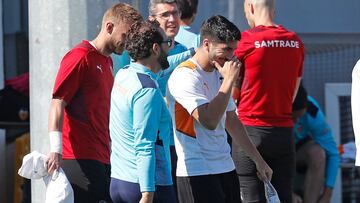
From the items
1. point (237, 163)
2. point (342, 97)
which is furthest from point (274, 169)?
point (342, 97)

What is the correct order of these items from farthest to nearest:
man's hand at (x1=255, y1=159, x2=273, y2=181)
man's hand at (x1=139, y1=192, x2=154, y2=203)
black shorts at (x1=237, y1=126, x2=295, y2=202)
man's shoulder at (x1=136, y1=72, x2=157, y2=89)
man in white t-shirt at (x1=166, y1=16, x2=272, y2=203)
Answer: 1. black shorts at (x1=237, y1=126, x2=295, y2=202)
2. man's hand at (x1=255, y1=159, x2=273, y2=181)
3. man in white t-shirt at (x1=166, y1=16, x2=272, y2=203)
4. man's shoulder at (x1=136, y1=72, x2=157, y2=89)
5. man's hand at (x1=139, y1=192, x2=154, y2=203)

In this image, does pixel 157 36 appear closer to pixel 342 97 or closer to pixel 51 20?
pixel 51 20

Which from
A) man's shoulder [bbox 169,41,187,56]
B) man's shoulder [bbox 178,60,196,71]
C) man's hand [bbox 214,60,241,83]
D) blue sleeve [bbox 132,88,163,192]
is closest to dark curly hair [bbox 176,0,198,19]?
man's shoulder [bbox 169,41,187,56]

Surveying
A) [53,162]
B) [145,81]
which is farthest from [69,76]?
[145,81]

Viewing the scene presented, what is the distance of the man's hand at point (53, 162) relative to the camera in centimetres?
576

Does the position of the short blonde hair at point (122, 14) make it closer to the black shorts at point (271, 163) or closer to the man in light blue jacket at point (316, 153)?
the black shorts at point (271, 163)

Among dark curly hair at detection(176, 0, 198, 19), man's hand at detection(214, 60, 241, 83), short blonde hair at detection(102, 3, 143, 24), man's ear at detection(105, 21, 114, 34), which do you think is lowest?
man's hand at detection(214, 60, 241, 83)

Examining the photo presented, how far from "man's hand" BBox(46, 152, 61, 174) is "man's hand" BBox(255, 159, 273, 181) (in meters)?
1.17

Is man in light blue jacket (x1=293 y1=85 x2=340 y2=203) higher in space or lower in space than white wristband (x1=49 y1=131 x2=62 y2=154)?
lower

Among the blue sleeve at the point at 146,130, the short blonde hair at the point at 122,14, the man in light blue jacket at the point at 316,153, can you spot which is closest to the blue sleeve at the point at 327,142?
the man in light blue jacket at the point at 316,153

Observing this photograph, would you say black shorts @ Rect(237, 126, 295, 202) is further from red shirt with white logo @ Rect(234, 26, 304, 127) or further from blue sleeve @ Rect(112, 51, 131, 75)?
blue sleeve @ Rect(112, 51, 131, 75)

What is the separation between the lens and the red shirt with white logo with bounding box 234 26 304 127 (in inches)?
257

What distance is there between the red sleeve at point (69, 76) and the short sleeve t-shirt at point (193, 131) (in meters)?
0.59

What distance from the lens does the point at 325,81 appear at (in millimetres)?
9562
